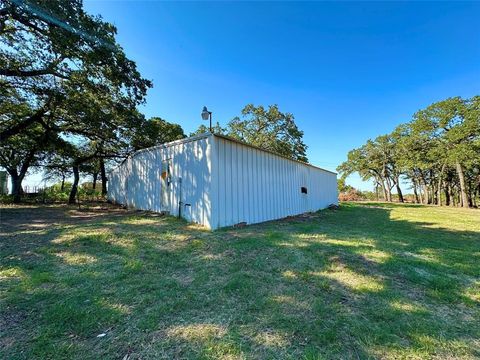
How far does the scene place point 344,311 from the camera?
2.09 m

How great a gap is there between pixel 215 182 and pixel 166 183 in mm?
2468

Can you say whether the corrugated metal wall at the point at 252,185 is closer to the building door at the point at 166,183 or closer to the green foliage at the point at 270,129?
the building door at the point at 166,183

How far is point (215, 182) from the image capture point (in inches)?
227

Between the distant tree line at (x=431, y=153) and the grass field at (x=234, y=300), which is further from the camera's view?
the distant tree line at (x=431, y=153)

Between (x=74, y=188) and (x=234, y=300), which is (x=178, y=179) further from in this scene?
(x=74, y=188)

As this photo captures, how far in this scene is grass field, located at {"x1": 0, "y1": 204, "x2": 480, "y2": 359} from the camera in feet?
5.30

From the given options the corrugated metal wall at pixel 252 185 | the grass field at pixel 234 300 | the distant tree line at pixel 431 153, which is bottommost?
the grass field at pixel 234 300

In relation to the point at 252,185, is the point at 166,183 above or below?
above

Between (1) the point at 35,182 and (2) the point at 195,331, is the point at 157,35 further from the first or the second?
(1) the point at 35,182

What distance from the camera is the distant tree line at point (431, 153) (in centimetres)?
1584

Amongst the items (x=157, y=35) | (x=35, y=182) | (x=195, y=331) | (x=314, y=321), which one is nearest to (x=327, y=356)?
(x=314, y=321)

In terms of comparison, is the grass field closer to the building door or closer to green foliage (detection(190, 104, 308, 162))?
the building door

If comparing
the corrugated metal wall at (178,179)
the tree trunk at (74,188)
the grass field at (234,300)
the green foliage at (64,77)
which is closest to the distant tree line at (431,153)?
the grass field at (234,300)

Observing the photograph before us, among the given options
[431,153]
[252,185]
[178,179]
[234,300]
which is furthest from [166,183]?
[431,153]
